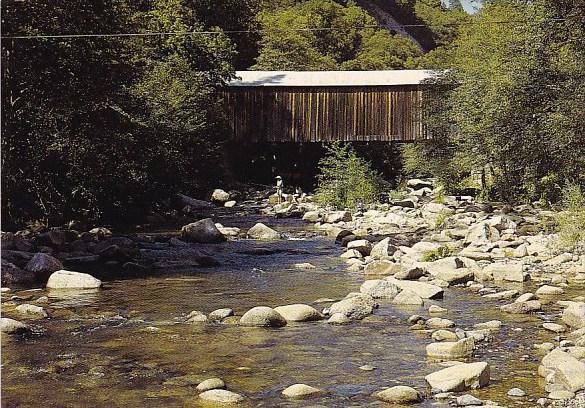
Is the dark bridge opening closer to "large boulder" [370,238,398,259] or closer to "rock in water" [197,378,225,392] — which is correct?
"large boulder" [370,238,398,259]

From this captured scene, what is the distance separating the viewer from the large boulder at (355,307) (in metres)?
10.2

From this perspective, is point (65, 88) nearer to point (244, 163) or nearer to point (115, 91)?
point (115, 91)

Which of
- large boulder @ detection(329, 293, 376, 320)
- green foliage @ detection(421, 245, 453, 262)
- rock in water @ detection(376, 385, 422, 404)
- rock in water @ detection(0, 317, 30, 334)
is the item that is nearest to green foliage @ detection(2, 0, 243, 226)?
rock in water @ detection(0, 317, 30, 334)

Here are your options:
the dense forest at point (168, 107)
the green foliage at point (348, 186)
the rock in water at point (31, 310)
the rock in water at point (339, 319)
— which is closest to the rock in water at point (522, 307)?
the rock in water at point (339, 319)

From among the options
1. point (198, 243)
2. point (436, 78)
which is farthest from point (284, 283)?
point (436, 78)

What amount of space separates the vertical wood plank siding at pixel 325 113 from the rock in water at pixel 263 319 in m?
23.6

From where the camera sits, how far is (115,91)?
16.9 meters

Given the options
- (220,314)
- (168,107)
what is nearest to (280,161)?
(168,107)

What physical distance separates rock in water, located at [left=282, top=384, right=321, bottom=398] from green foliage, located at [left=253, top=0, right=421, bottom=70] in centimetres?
3452

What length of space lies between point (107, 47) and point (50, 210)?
432cm

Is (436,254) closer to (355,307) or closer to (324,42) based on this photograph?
(355,307)

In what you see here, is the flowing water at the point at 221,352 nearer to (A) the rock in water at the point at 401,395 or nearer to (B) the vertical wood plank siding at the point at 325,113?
(A) the rock in water at the point at 401,395

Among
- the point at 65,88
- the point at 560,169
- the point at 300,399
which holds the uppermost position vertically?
the point at 65,88

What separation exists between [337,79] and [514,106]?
14462 mm
